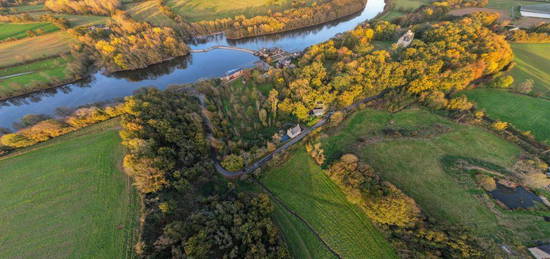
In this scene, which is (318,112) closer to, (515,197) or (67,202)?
(515,197)

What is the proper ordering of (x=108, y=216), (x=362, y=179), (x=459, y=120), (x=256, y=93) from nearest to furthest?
(x=108, y=216) < (x=362, y=179) < (x=459, y=120) < (x=256, y=93)

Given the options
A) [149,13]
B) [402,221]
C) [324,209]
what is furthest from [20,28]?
[402,221]

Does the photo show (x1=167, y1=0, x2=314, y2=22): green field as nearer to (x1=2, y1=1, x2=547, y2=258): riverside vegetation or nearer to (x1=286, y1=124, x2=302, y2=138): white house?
(x1=2, y1=1, x2=547, y2=258): riverside vegetation

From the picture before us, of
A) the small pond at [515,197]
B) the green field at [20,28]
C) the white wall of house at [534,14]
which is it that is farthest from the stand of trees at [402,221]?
the green field at [20,28]

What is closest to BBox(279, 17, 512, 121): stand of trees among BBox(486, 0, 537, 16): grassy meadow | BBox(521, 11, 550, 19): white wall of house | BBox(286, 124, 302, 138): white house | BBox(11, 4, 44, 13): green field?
BBox(286, 124, 302, 138): white house

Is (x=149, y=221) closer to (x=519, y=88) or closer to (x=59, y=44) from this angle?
(x=519, y=88)

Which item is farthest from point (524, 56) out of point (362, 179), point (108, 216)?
point (108, 216)

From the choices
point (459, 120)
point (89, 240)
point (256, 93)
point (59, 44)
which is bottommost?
point (89, 240)
